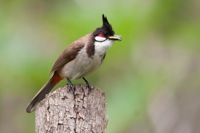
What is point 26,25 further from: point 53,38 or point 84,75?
point 84,75

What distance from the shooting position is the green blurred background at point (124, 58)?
21.7 feet

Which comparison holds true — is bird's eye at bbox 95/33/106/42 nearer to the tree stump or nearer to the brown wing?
the brown wing

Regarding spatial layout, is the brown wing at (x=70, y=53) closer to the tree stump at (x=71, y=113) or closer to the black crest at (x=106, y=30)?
the black crest at (x=106, y=30)

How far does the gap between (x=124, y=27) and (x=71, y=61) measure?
53cm

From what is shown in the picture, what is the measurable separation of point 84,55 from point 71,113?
79cm

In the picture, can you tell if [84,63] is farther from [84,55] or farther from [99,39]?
[99,39]

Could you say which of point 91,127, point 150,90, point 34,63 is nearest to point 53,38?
point 34,63

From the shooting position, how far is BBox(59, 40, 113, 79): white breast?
5941 millimetres

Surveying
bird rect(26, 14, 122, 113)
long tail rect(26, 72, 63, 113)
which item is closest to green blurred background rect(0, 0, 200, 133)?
long tail rect(26, 72, 63, 113)

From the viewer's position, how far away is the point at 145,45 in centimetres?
719

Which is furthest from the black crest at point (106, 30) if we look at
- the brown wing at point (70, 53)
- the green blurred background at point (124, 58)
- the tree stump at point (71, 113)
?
the tree stump at point (71, 113)

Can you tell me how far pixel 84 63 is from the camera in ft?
19.7

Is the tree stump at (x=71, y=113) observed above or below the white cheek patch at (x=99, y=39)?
below

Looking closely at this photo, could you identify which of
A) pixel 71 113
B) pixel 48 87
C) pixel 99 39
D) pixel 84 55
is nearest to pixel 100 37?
pixel 99 39
